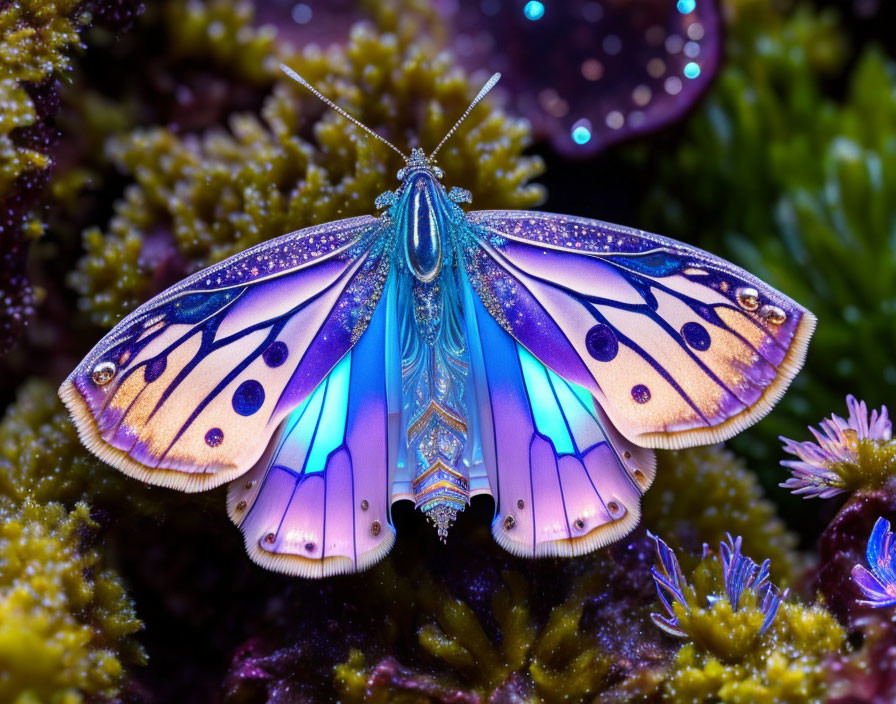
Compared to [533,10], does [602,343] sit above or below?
below

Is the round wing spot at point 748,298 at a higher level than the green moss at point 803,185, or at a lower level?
lower

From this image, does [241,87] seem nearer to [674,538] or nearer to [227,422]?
[227,422]

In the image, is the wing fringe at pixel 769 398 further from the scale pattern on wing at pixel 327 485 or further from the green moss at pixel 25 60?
the green moss at pixel 25 60

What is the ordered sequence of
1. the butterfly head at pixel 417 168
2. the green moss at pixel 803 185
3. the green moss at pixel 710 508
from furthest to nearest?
the green moss at pixel 803 185 < the green moss at pixel 710 508 < the butterfly head at pixel 417 168

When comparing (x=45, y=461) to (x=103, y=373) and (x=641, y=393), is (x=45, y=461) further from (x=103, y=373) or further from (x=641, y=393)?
(x=641, y=393)

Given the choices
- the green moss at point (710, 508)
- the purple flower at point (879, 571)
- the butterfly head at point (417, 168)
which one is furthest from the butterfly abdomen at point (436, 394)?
the purple flower at point (879, 571)

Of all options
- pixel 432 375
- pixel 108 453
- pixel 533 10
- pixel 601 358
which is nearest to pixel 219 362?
pixel 108 453

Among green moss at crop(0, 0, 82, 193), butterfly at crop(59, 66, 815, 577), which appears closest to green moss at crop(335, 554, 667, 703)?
butterfly at crop(59, 66, 815, 577)
